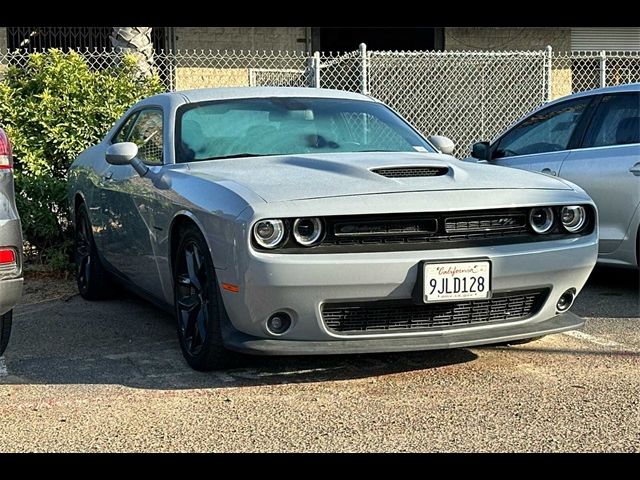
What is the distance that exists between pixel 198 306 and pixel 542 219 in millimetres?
1773

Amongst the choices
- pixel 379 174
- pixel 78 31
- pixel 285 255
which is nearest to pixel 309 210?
pixel 285 255

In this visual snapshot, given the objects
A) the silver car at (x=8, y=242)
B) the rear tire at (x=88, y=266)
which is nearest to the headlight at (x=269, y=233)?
the silver car at (x=8, y=242)

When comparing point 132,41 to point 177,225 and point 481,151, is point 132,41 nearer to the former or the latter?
point 481,151

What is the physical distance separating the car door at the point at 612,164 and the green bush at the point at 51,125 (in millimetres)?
3925

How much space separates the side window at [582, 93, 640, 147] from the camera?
23.9 feet

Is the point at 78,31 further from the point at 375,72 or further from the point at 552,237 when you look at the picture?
the point at 552,237

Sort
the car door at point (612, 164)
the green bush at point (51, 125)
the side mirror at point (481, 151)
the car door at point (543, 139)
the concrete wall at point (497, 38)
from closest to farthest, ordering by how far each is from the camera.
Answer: the car door at point (612, 164) < the car door at point (543, 139) < the side mirror at point (481, 151) < the green bush at point (51, 125) < the concrete wall at point (497, 38)

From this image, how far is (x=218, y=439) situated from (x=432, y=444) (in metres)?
0.84

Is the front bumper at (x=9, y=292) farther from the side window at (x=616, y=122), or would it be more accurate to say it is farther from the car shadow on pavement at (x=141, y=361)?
the side window at (x=616, y=122)

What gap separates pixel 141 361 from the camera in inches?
220

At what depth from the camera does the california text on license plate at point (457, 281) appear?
15.6 feet

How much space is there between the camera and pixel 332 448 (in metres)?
4.04

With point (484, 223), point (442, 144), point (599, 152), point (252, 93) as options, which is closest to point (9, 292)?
point (484, 223)

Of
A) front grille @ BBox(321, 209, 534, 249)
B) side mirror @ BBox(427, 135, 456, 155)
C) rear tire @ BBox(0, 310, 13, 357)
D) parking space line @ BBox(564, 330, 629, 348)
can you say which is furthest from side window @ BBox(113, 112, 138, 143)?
parking space line @ BBox(564, 330, 629, 348)
